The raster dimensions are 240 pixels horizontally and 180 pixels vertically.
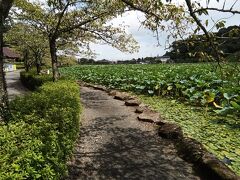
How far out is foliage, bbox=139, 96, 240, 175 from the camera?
807 centimetres

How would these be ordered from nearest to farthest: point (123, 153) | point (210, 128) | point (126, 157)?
point (126, 157), point (123, 153), point (210, 128)

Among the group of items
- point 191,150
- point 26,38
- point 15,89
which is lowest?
point 15,89

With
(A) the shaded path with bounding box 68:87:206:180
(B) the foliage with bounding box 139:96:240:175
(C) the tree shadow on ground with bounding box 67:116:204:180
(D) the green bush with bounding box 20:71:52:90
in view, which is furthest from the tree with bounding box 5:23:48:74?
(C) the tree shadow on ground with bounding box 67:116:204:180

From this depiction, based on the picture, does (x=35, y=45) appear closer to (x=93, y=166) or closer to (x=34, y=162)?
(x=93, y=166)

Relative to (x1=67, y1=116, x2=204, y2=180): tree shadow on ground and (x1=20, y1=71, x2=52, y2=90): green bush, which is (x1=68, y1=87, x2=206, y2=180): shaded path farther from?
(x1=20, y1=71, x2=52, y2=90): green bush

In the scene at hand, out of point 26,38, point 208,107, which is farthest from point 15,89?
point 208,107

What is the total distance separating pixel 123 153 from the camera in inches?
348

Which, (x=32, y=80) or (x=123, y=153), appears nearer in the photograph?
(x=123, y=153)

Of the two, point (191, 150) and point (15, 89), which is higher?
point (191, 150)

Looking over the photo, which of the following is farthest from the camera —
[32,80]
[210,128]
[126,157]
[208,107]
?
[32,80]

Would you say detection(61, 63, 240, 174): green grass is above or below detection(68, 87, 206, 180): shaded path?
above

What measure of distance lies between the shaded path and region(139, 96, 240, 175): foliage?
86 cm

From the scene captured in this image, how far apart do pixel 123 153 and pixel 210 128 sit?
120 inches

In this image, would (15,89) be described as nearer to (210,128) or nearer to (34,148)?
(210,128)
